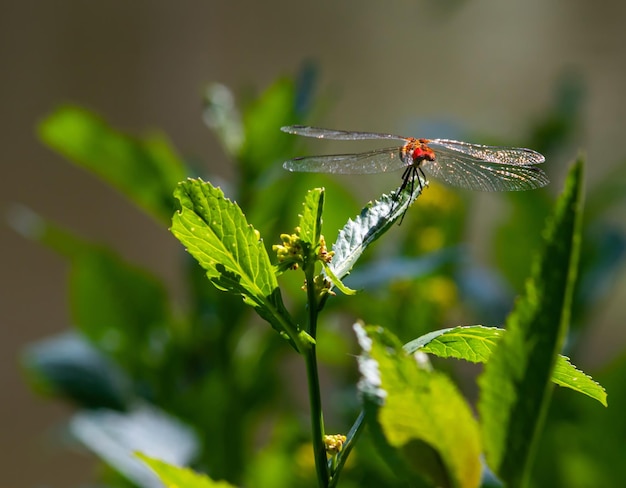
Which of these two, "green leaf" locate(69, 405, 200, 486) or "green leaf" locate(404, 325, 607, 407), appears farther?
"green leaf" locate(69, 405, 200, 486)

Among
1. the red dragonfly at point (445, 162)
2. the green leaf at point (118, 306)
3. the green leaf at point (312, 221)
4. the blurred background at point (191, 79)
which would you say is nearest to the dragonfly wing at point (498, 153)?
the red dragonfly at point (445, 162)

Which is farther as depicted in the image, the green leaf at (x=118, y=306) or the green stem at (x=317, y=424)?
the green leaf at (x=118, y=306)

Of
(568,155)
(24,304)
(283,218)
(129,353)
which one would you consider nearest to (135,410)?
(129,353)

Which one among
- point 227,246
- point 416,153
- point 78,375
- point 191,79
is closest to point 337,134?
point 416,153

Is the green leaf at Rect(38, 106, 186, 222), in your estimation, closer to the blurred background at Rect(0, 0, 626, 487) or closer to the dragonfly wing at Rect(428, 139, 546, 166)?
the dragonfly wing at Rect(428, 139, 546, 166)

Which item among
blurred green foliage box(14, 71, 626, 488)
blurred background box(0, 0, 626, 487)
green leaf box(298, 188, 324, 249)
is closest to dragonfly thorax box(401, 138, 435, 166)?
green leaf box(298, 188, 324, 249)

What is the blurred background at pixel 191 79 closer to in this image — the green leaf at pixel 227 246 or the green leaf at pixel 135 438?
the green leaf at pixel 135 438

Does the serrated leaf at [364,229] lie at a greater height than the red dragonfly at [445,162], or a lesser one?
lesser
